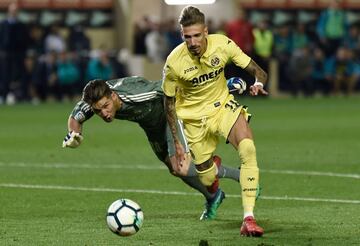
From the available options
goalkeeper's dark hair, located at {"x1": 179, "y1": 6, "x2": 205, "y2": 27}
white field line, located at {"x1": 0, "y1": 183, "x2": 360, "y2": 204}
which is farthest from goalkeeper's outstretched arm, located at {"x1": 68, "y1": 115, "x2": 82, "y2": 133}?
white field line, located at {"x1": 0, "y1": 183, "x2": 360, "y2": 204}

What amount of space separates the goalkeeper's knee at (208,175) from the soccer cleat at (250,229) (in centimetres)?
103

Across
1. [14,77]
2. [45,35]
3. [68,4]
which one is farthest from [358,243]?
[68,4]

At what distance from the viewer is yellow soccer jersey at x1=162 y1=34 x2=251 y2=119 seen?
1048 centimetres

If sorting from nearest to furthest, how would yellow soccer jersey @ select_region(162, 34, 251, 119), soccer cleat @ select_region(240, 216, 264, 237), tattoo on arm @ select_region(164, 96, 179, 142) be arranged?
soccer cleat @ select_region(240, 216, 264, 237) < yellow soccer jersey @ select_region(162, 34, 251, 119) < tattoo on arm @ select_region(164, 96, 179, 142)

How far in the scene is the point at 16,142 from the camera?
64.5 feet

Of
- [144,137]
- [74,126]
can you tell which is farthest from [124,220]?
[144,137]

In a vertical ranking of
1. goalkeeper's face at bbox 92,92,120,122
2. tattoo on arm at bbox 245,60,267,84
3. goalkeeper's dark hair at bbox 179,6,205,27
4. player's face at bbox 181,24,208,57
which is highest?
goalkeeper's dark hair at bbox 179,6,205,27

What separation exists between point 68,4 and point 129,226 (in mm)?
26043

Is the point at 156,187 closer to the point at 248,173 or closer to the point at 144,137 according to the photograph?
the point at 248,173

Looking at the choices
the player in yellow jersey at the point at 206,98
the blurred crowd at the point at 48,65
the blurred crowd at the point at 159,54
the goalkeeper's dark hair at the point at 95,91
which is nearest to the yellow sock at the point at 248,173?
the player in yellow jersey at the point at 206,98

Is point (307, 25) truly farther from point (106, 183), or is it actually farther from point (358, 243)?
point (358, 243)

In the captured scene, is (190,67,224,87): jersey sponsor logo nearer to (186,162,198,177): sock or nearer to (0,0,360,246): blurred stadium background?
(186,162,198,177): sock

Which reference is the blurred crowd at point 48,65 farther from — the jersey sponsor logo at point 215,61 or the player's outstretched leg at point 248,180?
the player's outstretched leg at point 248,180

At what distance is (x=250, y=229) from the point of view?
9.74m
